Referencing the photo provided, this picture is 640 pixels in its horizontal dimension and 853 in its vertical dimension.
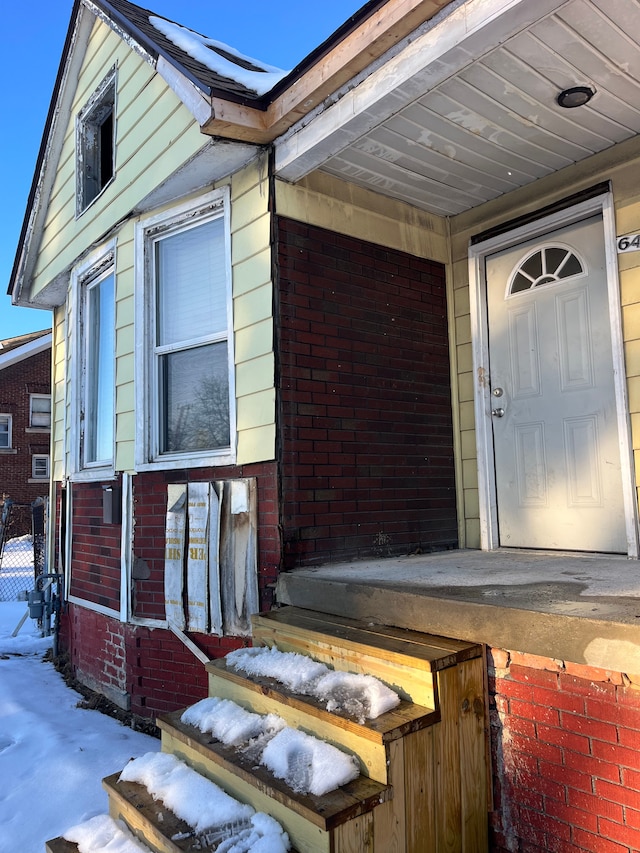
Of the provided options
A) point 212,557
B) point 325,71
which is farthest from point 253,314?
point 212,557

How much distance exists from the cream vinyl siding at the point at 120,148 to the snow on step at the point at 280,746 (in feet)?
9.99

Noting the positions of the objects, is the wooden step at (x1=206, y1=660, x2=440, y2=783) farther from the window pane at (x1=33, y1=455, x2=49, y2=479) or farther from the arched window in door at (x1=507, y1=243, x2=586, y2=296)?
the window pane at (x1=33, y1=455, x2=49, y2=479)

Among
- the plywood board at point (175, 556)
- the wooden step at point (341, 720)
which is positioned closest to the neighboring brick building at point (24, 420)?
the plywood board at point (175, 556)

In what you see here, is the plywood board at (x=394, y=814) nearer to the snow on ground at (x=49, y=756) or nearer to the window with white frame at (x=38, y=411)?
the snow on ground at (x=49, y=756)

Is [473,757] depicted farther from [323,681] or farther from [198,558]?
[198,558]

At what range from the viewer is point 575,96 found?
9.74ft

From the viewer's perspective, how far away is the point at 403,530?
158 inches

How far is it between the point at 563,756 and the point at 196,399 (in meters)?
2.98

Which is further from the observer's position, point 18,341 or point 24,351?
point 18,341

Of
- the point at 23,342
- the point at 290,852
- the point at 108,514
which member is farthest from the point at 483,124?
the point at 23,342

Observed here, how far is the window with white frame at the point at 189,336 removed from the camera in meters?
4.00

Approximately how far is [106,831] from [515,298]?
3610mm

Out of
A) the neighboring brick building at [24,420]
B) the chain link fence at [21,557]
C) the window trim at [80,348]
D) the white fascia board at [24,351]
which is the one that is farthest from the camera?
the neighboring brick building at [24,420]

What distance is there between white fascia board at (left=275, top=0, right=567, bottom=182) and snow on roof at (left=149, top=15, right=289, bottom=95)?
0.40m
